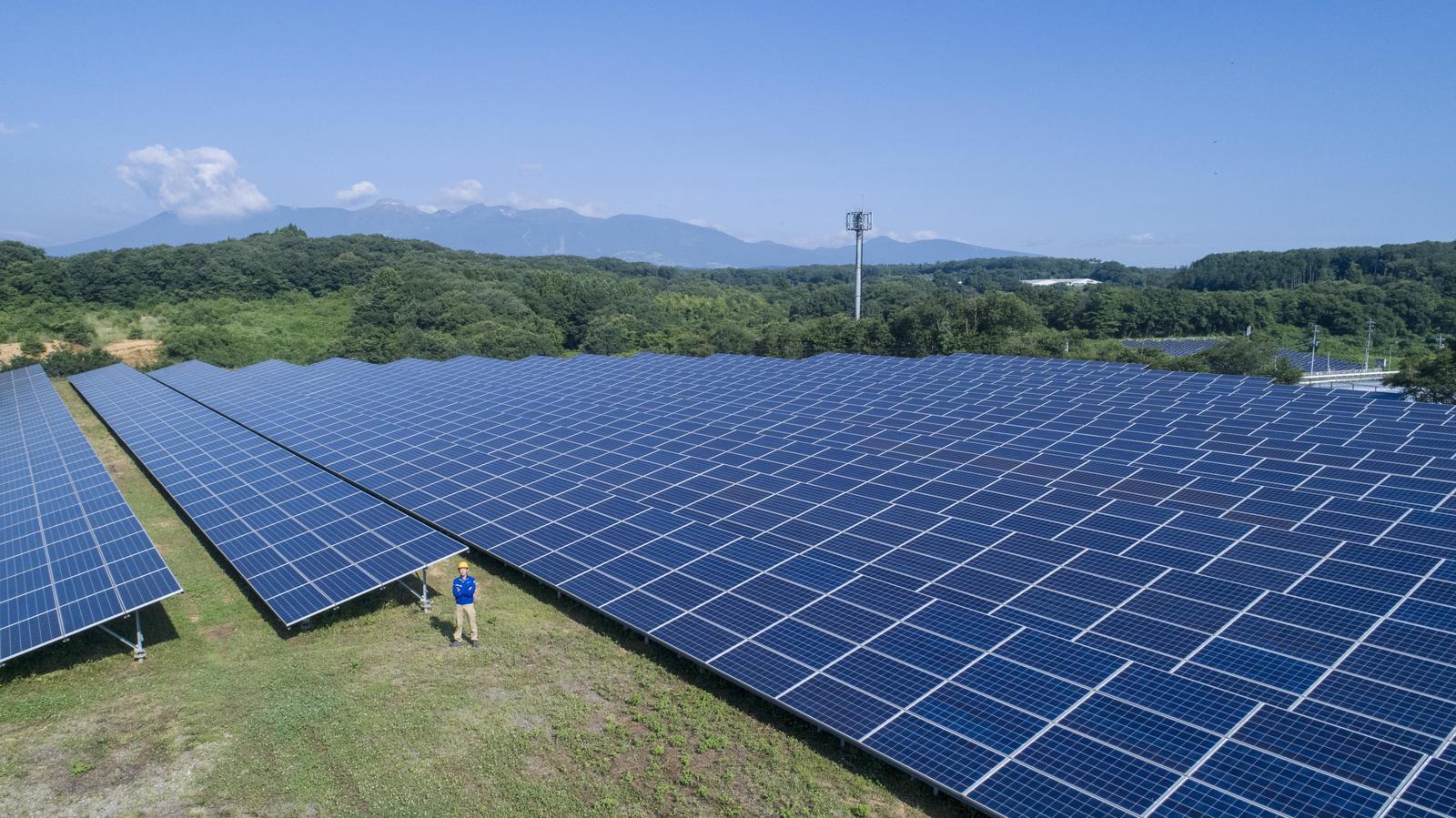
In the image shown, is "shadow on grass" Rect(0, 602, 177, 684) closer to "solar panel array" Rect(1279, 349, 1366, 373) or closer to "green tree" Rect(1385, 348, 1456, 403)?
"green tree" Rect(1385, 348, 1456, 403)

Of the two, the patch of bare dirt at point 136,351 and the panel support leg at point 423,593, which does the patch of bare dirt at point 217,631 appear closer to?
the panel support leg at point 423,593

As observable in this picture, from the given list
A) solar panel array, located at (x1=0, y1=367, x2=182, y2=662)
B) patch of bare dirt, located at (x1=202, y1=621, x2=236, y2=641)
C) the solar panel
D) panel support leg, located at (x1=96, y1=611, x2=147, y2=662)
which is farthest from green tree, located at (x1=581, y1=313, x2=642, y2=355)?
panel support leg, located at (x1=96, y1=611, x2=147, y2=662)

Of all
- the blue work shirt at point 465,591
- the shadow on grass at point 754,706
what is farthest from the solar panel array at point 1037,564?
the blue work shirt at point 465,591

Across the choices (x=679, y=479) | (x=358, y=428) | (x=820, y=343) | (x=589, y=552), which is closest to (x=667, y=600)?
(x=589, y=552)

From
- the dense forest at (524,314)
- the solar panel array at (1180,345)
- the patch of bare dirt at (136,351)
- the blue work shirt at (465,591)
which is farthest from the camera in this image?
the solar panel array at (1180,345)

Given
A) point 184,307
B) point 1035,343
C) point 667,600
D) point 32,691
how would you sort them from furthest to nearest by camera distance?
point 184,307 → point 1035,343 → point 667,600 → point 32,691

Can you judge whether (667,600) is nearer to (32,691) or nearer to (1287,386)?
(32,691)

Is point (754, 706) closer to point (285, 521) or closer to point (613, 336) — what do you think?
point (285, 521)
